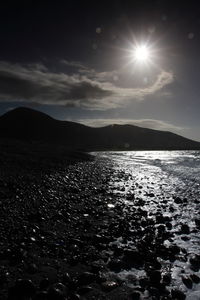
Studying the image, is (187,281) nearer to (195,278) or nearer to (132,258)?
(195,278)

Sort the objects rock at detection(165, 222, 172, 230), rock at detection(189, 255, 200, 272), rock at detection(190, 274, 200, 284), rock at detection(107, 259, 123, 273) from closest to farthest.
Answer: rock at detection(190, 274, 200, 284)
rock at detection(107, 259, 123, 273)
rock at detection(189, 255, 200, 272)
rock at detection(165, 222, 172, 230)

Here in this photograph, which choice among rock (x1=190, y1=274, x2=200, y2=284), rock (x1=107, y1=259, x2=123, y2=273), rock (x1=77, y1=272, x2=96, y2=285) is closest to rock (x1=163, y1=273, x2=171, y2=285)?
rock (x1=190, y1=274, x2=200, y2=284)

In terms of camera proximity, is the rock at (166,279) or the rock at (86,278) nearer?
the rock at (86,278)

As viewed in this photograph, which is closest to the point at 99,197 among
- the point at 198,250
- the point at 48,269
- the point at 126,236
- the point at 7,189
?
the point at 7,189

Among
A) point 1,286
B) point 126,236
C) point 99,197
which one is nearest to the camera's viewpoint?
point 1,286

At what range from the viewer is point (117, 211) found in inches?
480

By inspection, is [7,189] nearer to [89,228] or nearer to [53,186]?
[53,186]

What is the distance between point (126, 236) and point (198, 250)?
2.43 m

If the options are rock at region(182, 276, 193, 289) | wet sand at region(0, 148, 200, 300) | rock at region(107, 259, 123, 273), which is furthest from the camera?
rock at region(107, 259, 123, 273)

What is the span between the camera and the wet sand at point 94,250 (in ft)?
17.9

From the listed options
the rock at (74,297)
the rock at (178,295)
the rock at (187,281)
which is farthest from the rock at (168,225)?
the rock at (74,297)

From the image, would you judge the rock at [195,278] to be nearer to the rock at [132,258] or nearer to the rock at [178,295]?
the rock at [178,295]

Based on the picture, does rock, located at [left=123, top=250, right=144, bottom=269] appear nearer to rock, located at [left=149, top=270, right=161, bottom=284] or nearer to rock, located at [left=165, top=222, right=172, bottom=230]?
rock, located at [left=149, top=270, right=161, bottom=284]

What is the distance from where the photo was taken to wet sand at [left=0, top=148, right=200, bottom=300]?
214 inches
